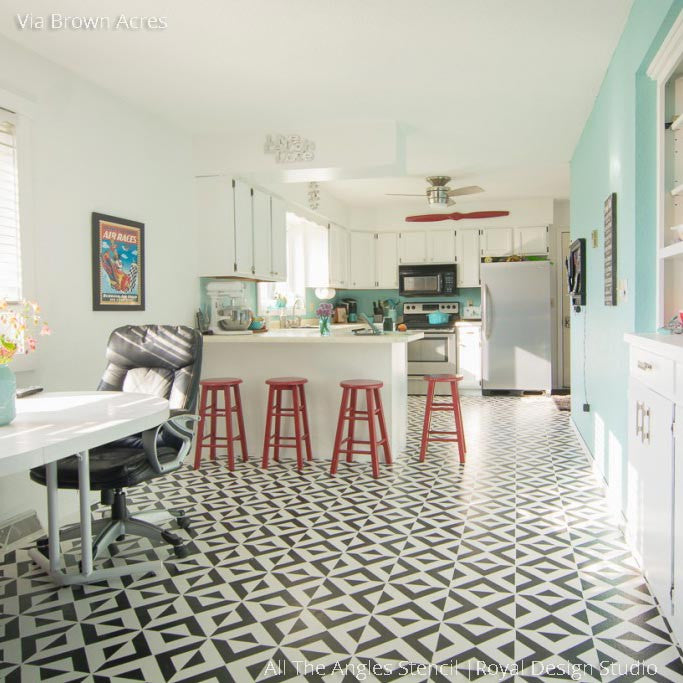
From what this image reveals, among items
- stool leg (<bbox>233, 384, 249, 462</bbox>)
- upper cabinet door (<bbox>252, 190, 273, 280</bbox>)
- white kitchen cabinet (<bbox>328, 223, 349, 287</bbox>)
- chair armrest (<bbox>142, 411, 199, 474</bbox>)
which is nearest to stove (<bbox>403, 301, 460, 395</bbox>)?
white kitchen cabinet (<bbox>328, 223, 349, 287</bbox>)

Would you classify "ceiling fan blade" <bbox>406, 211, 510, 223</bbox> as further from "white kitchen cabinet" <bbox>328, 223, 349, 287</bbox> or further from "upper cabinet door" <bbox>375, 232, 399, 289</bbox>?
"white kitchen cabinet" <bbox>328, 223, 349, 287</bbox>

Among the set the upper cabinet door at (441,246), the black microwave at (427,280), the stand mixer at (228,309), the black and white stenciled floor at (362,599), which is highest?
the upper cabinet door at (441,246)

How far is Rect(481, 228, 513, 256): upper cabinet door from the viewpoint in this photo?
8.05m

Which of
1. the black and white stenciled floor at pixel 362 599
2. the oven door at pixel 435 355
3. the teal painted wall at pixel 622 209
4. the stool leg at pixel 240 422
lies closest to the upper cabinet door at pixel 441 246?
the oven door at pixel 435 355

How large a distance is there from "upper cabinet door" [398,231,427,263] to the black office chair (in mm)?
5853

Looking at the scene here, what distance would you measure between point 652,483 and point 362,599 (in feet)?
3.81

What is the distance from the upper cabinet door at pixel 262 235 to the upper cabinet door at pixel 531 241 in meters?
3.91

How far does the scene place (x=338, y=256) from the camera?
784 centimetres

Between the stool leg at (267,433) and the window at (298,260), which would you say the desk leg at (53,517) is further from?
the window at (298,260)

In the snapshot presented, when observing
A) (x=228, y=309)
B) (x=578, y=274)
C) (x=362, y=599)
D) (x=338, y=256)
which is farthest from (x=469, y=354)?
(x=362, y=599)

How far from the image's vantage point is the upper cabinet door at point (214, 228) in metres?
4.82

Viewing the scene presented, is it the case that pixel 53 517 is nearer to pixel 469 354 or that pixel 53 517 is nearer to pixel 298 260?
pixel 298 260

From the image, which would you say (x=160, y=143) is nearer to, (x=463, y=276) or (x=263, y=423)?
(x=263, y=423)

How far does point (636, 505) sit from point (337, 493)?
5.75 ft
